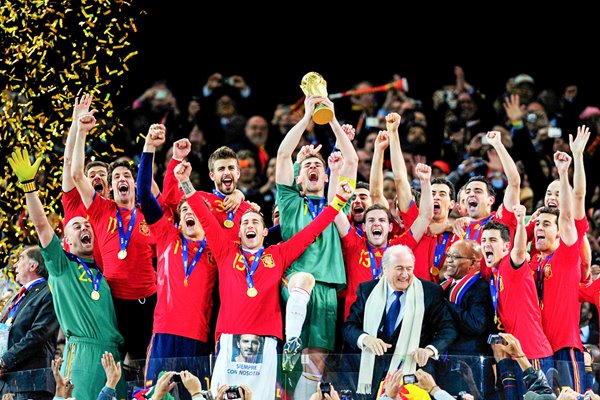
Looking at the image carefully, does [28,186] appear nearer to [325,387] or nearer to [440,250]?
[325,387]

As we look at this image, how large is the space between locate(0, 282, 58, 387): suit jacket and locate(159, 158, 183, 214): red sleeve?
900 mm

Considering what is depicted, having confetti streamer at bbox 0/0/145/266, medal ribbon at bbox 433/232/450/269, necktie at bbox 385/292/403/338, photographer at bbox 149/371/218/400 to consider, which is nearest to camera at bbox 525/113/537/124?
confetti streamer at bbox 0/0/145/266

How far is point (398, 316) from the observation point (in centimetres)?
665

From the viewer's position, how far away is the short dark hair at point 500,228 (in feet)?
23.4

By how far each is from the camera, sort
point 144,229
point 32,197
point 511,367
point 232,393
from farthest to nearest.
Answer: point 144,229 < point 32,197 < point 511,367 < point 232,393

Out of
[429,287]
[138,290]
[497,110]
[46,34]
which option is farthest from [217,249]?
[497,110]

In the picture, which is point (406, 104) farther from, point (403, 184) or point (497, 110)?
point (403, 184)

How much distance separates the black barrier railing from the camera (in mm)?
6328

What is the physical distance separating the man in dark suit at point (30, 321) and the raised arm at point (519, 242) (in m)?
2.79

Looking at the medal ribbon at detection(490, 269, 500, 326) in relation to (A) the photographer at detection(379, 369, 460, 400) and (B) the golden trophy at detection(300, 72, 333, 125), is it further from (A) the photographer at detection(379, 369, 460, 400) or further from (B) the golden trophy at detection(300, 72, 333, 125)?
(B) the golden trophy at detection(300, 72, 333, 125)

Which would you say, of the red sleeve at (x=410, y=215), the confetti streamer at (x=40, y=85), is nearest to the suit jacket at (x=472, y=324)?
the red sleeve at (x=410, y=215)

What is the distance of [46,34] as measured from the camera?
1002cm

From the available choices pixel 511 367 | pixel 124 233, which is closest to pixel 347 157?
pixel 124 233

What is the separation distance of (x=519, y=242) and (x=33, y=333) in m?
2.94
